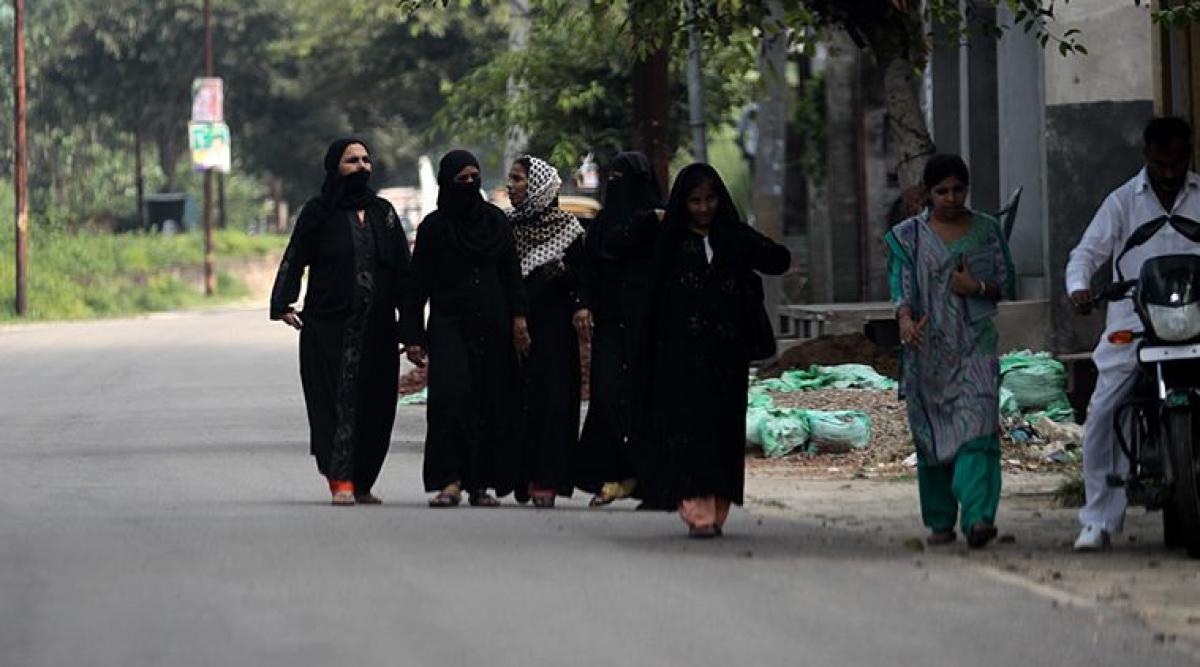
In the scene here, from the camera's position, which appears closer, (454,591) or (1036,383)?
(454,591)

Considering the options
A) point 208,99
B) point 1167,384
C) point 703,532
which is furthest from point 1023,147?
point 208,99

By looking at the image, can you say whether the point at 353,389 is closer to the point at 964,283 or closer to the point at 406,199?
the point at 964,283

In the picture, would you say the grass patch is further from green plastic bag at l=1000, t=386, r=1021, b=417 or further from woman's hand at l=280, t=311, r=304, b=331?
woman's hand at l=280, t=311, r=304, b=331

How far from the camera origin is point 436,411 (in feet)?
43.1

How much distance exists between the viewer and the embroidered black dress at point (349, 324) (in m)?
13.3

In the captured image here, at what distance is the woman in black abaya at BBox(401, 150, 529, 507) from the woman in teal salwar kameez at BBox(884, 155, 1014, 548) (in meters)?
2.78

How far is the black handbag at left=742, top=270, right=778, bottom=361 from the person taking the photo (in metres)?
11.4

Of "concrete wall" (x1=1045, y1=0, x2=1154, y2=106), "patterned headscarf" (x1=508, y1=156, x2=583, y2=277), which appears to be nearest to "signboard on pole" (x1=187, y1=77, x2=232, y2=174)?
"concrete wall" (x1=1045, y1=0, x2=1154, y2=106)

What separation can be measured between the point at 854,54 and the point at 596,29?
1397 centimetres

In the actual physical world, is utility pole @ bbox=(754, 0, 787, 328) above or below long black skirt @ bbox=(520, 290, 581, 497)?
above

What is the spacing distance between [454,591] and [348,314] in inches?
170

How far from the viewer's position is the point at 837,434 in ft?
53.9

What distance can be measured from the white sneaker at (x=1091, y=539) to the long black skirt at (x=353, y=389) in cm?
Answer: 384

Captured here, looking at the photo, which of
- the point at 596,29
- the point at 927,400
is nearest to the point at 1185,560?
the point at 927,400
